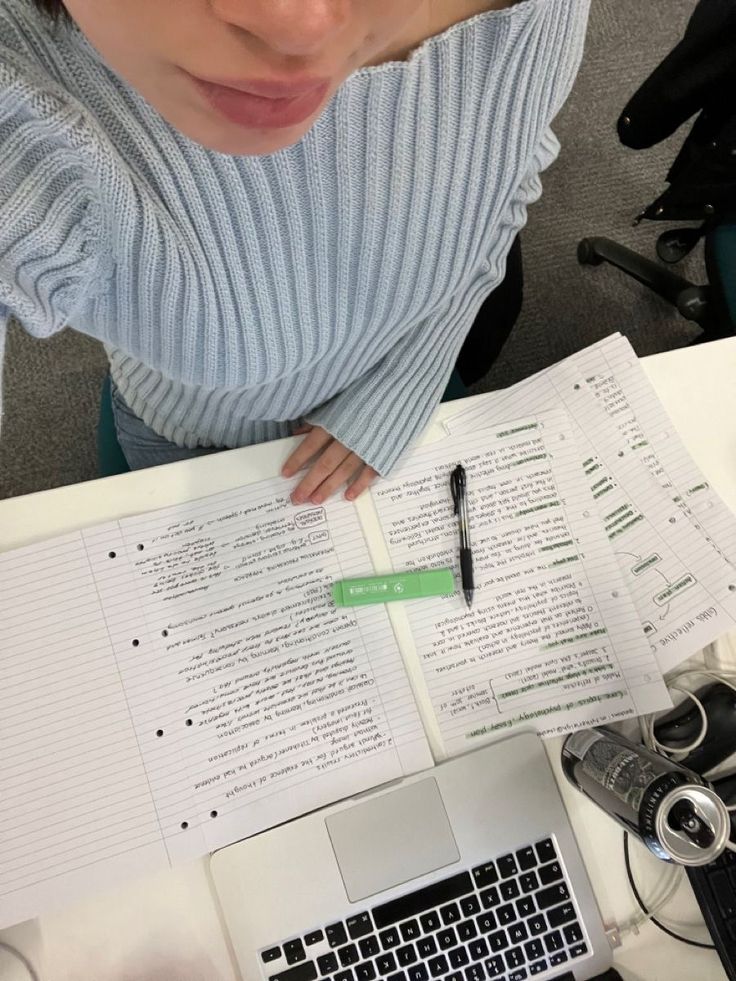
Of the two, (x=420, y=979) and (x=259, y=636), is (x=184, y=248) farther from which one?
(x=420, y=979)

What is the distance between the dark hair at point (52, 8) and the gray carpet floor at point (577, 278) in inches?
36.6

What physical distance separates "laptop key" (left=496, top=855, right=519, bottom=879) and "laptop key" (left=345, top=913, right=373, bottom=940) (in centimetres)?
12

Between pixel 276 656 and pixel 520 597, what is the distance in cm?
24

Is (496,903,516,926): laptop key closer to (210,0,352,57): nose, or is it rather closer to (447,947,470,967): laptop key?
(447,947,470,967): laptop key

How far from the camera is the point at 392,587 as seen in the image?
0.61m

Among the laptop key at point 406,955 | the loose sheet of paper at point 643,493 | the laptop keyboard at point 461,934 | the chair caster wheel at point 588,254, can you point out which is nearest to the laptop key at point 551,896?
the laptop keyboard at point 461,934

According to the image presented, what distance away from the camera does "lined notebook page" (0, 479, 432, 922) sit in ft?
1.75

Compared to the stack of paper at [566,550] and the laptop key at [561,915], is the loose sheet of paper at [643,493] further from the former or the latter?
the laptop key at [561,915]

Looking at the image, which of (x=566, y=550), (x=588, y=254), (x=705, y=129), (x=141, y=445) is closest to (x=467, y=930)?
(x=566, y=550)

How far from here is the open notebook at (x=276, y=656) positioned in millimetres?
539

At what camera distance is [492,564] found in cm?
63

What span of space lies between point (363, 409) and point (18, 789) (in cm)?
44

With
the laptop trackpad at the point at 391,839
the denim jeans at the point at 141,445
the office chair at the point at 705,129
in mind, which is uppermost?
the office chair at the point at 705,129

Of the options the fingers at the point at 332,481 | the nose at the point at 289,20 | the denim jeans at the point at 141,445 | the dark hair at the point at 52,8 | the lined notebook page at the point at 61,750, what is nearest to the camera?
the nose at the point at 289,20
